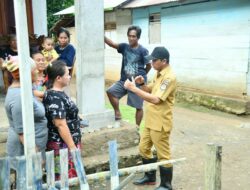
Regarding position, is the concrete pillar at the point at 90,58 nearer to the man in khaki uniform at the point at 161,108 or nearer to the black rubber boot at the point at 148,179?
the man in khaki uniform at the point at 161,108

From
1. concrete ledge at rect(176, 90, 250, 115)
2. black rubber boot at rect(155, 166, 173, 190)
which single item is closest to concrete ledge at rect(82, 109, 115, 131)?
black rubber boot at rect(155, 166, 173, 190)

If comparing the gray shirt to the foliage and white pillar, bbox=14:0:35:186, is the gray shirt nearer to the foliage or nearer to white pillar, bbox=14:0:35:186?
white pillar, bbox=14:0:35:186

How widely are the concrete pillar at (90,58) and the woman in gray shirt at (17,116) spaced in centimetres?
143

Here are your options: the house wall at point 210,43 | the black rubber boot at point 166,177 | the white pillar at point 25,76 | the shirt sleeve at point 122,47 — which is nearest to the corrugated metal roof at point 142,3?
the house wall at point 210,43

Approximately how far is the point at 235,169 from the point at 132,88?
2.41 m

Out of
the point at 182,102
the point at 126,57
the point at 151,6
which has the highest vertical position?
the point at 151,6

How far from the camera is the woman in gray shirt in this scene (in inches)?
107

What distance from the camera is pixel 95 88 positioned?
442cm

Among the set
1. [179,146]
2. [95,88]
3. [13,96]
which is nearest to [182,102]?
[179,146]

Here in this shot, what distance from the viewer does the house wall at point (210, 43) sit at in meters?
8.79

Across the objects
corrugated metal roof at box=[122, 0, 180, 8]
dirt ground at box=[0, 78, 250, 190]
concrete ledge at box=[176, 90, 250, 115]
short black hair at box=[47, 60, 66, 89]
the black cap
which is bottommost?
dirt ground at box=[0, 78, 250, 190]

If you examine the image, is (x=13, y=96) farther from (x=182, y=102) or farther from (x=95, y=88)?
(x=182, y=102)

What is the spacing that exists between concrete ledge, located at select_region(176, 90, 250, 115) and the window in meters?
2.08

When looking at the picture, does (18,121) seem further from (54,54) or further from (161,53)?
(54,54)
